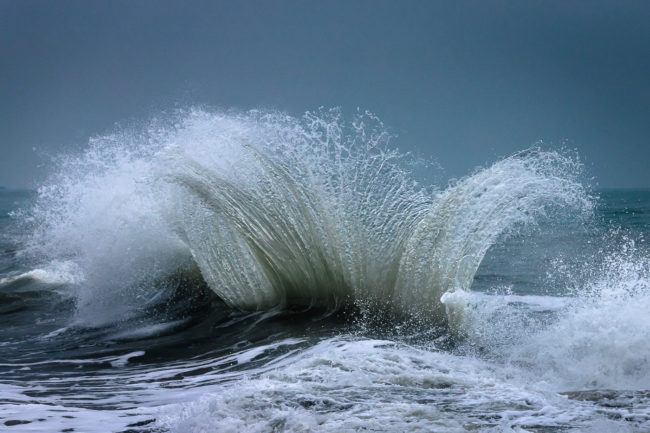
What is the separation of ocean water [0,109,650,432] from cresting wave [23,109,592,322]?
26 mm

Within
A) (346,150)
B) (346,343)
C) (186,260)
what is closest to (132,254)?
(186,260)

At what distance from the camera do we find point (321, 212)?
8.20 meters

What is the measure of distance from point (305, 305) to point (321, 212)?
124 centimetres

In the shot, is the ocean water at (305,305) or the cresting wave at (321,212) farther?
the cresting wave at (321,212)

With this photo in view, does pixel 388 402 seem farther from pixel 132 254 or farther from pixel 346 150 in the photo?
pixel 132 254

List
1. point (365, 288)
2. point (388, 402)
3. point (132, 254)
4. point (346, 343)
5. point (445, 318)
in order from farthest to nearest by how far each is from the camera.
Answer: point (132, 254) < point (365, 288) < point (445, 318) < point (346, 343) < point (388, 402)

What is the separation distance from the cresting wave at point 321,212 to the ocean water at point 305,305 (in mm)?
26

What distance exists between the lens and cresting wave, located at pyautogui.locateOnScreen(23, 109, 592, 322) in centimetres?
772

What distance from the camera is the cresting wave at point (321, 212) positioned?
7.72m

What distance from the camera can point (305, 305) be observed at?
8344 mm

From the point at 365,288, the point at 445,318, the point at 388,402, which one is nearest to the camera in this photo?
the point at 388,402

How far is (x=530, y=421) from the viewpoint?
399cm

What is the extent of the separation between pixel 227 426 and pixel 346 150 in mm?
4798

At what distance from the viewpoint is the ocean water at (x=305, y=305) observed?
4.41 metres
